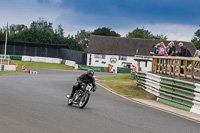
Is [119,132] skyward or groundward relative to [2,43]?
groundward

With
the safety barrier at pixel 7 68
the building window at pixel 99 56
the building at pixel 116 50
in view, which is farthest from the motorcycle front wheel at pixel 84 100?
the building window at pixel 99 56

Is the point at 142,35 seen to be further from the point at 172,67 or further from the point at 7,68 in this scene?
the point at 172,67

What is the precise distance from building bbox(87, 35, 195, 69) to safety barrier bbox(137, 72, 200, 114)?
61066 millimetres

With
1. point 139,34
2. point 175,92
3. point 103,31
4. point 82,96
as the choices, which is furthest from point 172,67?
point 139,34

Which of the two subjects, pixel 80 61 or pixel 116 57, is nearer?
pixel 80 61

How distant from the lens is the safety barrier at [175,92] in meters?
15.1

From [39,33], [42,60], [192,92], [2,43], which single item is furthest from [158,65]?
[39,33]

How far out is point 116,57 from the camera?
82625 millimetres

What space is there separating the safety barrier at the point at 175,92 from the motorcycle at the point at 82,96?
425 cm

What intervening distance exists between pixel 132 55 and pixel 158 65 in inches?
2392

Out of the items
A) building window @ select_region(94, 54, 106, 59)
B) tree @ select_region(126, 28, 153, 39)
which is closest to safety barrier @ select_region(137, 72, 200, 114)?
building window @ select_region(94, 54, 106, 59)

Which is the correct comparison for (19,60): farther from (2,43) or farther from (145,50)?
(145,50)

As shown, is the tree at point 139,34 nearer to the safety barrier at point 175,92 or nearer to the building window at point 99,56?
the building window at point 99,56

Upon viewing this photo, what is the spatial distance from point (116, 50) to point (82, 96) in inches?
2760
